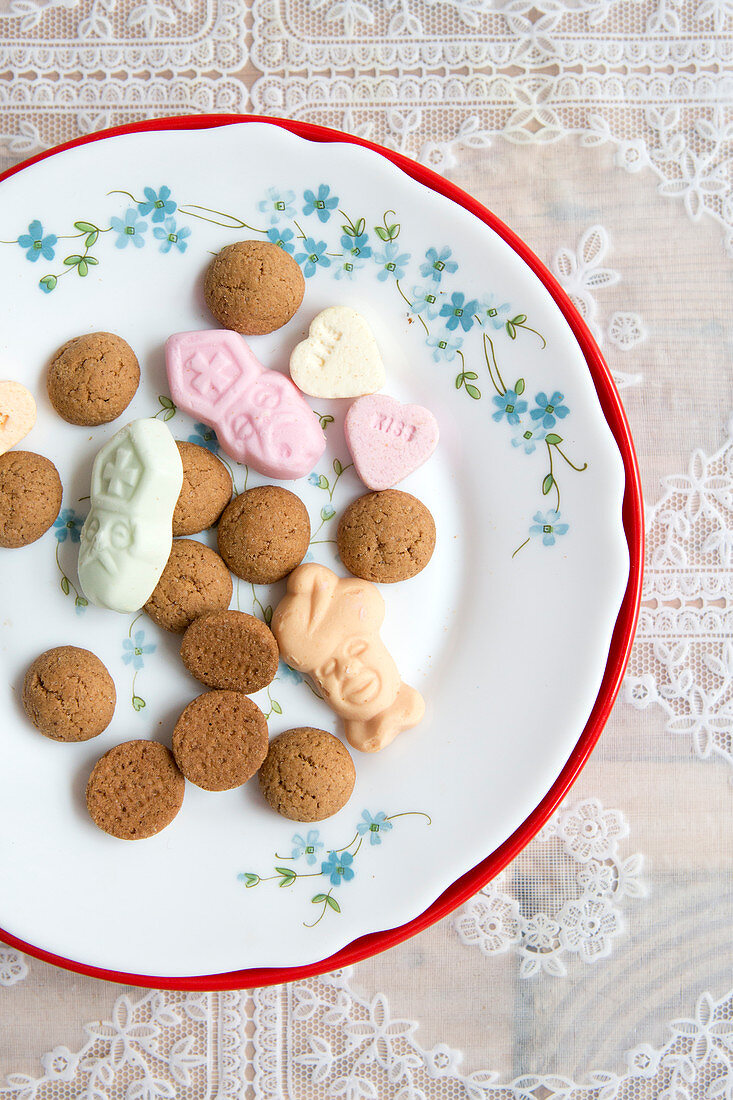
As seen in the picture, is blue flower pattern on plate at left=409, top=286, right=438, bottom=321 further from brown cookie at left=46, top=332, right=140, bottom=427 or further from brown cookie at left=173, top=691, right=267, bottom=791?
brown cookie at left=173, top=691, right=267, bottom=791

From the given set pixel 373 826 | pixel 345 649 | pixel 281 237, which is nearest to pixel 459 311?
pixel 281 237

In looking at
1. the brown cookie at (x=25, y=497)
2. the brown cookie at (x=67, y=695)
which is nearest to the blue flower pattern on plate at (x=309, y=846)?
the brown cookie at (x=67, y=695)

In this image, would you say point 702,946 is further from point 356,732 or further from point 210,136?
point 210,136

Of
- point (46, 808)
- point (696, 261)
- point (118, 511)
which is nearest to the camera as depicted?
point (118, 511)

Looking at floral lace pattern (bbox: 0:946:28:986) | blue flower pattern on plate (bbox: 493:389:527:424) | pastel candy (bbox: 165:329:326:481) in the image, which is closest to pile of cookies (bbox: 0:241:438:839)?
pastel candy (bbox: 165:329:326:481)

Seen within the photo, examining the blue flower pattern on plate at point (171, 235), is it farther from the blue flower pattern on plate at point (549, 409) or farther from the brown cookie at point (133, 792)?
the brown cookie at point (133, 792)

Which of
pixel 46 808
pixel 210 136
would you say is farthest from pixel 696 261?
pixel 46 808

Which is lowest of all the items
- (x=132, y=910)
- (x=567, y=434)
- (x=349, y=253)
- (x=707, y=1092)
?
(x=707, y=1092)
